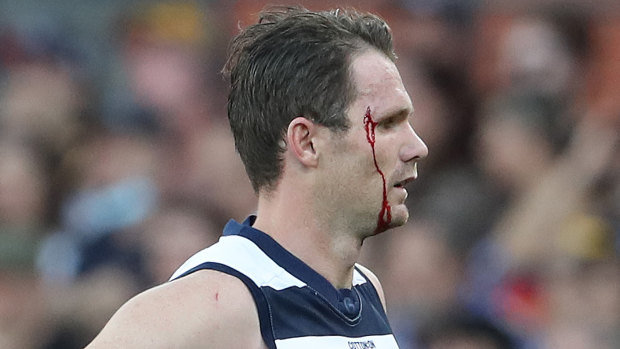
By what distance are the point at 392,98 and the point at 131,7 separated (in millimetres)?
4931

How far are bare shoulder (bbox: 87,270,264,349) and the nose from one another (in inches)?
23.3

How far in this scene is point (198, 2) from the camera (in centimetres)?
756

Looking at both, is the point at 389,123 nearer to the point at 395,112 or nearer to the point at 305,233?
the point at 395,112

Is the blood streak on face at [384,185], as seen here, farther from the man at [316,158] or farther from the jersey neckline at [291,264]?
the jersey neckline at [291,264]

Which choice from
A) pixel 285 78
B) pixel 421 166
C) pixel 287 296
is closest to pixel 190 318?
pixel 287 296

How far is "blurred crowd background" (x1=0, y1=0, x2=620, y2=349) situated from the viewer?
6.29m

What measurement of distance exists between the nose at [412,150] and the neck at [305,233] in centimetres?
26

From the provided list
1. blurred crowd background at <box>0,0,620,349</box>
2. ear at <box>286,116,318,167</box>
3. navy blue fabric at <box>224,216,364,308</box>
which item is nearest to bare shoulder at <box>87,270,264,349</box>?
navy blue fabric at <box>224,216,364,308</box>

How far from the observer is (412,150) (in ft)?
9.95

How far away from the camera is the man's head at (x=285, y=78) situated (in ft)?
9.80

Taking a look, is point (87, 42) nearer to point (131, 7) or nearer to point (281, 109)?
point (131, 7)

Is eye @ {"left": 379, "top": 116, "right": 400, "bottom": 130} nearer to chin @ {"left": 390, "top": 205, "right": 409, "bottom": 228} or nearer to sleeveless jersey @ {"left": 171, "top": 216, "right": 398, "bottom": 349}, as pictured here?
chin @ {"left": 390, "top": 205, "right": 409, "bottom": 228}

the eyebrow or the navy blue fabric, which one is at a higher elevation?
the eyebrow

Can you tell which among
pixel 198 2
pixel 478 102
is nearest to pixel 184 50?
pixel 198 2
